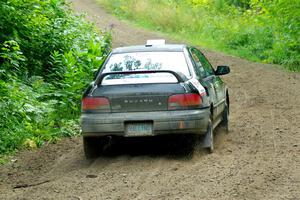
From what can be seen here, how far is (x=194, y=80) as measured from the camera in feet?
29.1

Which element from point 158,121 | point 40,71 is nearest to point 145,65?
point 158,121

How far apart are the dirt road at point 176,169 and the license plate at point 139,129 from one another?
0.40 metres

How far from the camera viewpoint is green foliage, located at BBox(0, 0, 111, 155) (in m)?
10.9

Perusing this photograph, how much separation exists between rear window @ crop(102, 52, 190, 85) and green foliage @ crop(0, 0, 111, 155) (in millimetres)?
2274

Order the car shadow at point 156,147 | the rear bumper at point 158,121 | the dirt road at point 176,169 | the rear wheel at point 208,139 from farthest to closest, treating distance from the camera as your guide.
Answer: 1. the car shadow at point 156,147
2. the rear wheel at point 208,139
3. the rear bumper at point 158,121
4. the dirt road at point 176,169

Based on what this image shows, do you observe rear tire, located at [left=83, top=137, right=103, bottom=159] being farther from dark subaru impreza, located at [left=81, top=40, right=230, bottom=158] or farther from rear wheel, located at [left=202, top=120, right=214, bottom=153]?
rear wheel, located at [left=202, top=120, right=214, bottom=153]

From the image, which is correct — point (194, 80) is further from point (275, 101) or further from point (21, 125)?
point (275, 101)

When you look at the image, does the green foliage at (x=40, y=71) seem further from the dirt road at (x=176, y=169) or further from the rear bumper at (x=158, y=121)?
the rear bumper at (x=158, y=121)

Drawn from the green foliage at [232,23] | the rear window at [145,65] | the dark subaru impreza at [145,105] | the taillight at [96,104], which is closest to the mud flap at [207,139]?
the dark subaru impreza at [145,105]

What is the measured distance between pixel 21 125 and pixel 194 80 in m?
3.65

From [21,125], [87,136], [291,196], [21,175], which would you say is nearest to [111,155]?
[87,136]

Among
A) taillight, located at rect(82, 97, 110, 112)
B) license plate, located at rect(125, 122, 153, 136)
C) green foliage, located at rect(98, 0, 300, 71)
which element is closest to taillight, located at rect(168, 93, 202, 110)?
license plate, located at rect(125, 122, 153, 136)

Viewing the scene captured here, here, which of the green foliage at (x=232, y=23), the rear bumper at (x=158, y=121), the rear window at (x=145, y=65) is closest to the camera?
the rear bumper at (x=158, y=121)

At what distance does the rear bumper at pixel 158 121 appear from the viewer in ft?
27.8
